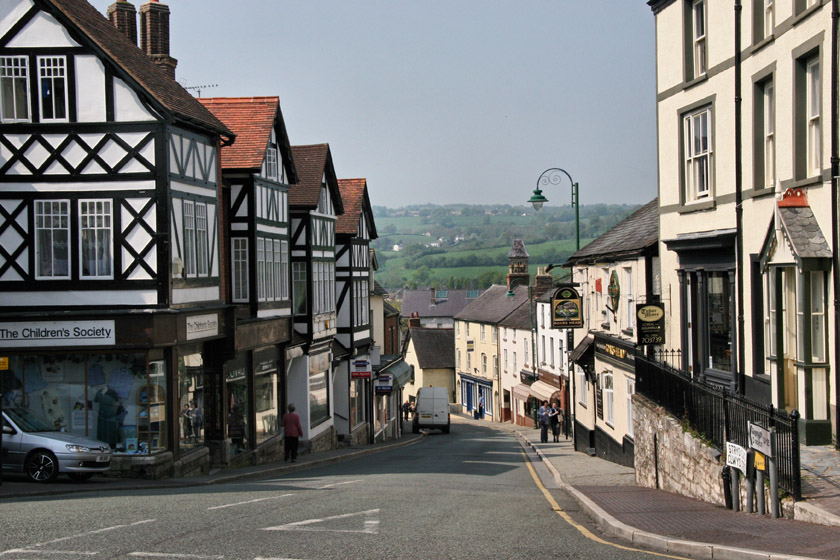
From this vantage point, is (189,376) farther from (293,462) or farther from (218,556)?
(218,556)

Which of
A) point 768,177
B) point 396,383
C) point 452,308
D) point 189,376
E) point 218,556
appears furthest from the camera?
point 452,308

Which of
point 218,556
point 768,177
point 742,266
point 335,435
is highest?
point 768,177

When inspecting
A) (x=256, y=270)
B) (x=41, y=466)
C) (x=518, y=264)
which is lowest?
(x=41, y=466)

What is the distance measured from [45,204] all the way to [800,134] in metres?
15.8

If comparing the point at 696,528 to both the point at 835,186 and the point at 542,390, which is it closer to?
the point at 835,186

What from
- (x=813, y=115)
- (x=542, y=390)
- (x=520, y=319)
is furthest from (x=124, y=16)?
(x=520, y=319)

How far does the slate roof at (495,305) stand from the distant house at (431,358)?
5765mm

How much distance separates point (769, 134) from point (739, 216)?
1944 mm

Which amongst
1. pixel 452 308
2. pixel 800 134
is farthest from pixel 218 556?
pixel 452 308

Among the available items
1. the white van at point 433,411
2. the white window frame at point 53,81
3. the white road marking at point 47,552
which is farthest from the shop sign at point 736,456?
the white van at point 433,411

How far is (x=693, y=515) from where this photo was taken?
1295 cm

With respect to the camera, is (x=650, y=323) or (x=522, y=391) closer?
(x=650, y=323)

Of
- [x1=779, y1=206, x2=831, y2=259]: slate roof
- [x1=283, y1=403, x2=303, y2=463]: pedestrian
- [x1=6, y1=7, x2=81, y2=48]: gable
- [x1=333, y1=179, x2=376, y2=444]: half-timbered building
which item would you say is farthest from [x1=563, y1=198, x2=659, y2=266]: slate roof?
[x1=6, y1=7, x2=81, y2=48]: gable

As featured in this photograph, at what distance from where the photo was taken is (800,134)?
49.8ft
